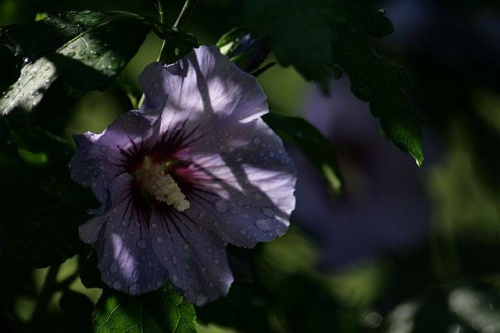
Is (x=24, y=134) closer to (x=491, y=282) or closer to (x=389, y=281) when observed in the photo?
(x=491, y=282)

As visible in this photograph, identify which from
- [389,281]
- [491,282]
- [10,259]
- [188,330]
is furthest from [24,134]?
[389,281]

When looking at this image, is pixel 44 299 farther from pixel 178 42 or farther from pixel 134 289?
pixel 178 42

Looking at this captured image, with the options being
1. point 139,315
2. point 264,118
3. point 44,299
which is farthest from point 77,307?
point 264,118

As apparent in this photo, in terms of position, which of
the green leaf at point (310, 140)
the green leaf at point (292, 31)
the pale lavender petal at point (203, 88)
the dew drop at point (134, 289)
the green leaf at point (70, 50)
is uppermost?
the green leaf at point (292, 31)

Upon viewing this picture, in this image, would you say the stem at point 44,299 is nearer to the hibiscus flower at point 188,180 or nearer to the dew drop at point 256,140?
the hibiscus flower at point 188,180

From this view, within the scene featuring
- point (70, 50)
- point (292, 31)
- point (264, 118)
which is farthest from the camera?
point (264, 118)

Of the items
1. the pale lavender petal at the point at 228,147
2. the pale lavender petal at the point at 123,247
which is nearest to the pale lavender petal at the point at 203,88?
the pale lavender petal at the point at 228,147
